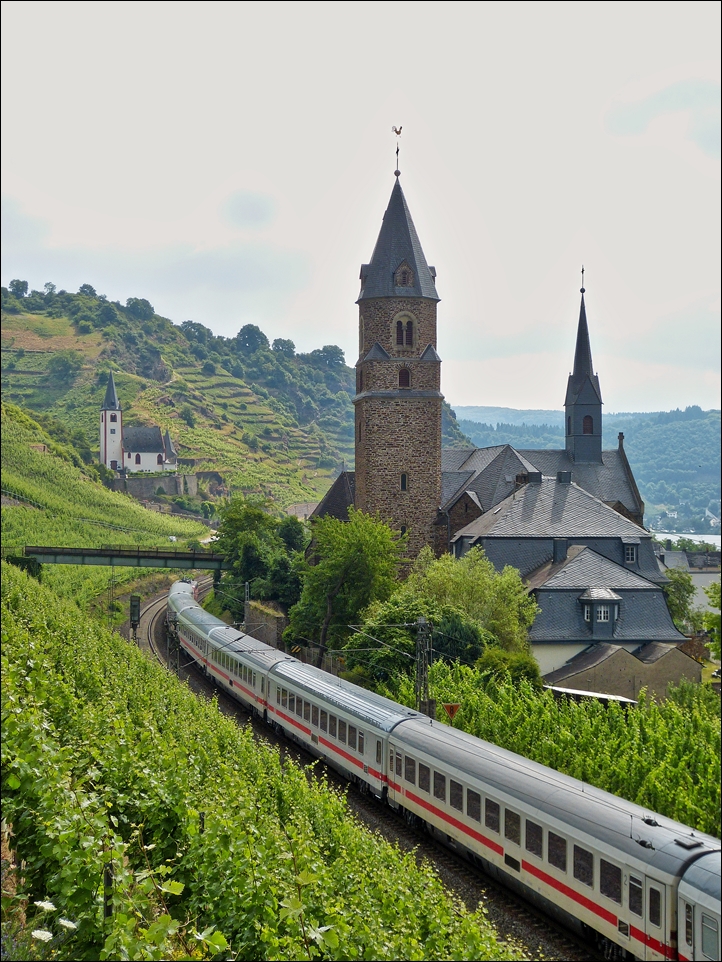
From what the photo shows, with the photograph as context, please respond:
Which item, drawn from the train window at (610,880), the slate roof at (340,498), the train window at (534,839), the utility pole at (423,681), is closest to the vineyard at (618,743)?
the utility pole at (423,681)

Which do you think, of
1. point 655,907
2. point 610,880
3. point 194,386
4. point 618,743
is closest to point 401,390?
point 618,743

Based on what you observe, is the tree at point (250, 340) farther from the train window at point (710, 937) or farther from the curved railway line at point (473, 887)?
the train window at point (710, 937)

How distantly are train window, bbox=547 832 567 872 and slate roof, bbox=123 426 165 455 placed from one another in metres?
82.4

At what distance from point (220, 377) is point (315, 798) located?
122m

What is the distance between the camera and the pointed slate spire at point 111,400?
11131 cm

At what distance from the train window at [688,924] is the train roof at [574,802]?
501 mm

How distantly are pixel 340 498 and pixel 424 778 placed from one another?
122 feet

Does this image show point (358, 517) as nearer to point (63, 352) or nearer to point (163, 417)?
point (163, 417)

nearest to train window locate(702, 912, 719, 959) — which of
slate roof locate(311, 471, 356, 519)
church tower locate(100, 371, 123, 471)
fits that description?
slate roof locate(311, 471, 356, 519)

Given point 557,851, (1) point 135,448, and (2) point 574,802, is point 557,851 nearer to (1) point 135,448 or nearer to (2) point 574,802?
(2) point 574,802

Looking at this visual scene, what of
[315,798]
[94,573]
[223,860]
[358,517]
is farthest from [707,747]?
[94,573]

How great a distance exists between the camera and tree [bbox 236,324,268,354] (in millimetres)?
152000

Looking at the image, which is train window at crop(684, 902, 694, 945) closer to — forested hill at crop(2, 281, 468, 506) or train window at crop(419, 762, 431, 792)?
train window at crop(419, 762, 431, 792)

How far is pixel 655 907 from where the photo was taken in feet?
46.2
